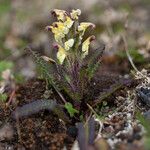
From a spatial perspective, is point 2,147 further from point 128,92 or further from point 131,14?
point 131,14

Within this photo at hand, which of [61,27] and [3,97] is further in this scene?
[3,97]

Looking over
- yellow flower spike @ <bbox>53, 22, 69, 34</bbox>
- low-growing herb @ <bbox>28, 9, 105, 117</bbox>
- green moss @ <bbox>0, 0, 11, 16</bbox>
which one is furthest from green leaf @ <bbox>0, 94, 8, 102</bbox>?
green moss @ <bbox>0, 0, 11, 16</bbox>

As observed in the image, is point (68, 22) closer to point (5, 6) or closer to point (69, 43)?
point (69, 43)

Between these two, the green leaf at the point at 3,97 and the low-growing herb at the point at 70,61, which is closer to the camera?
the low-growing herb at the point at 70,61

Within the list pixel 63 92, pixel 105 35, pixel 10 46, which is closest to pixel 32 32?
pixel 10 46

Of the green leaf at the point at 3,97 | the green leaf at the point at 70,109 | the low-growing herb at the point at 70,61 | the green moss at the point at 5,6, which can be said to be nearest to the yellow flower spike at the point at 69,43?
the low-growing herb at the point at 70,61

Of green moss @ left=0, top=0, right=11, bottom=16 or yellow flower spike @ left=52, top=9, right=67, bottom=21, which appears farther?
green moss @ left=0, top=0, right=11, bottom=16

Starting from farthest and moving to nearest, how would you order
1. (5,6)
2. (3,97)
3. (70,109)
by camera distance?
1. (5,6)
2. (3,97)
3. (70,109)

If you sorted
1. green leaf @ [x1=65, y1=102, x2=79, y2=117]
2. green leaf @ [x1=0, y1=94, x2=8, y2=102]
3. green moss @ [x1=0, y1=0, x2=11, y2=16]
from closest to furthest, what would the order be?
green leaf @ [x1=65, y1=102, x2=79, y2=117]
green leaf @ [x1=0, y1=94, x2=8, y2=102]
green moss @ [x1=0, y1=0, x2=11, y2=16]

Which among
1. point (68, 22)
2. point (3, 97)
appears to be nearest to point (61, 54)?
point (68, 22)

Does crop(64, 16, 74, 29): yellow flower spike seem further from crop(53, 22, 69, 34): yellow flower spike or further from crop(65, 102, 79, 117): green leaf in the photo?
crop(65, 102, 79, 117): green leaf

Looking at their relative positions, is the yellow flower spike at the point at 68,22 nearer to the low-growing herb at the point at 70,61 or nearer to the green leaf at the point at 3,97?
the low-growing herb at the point at 70,61
